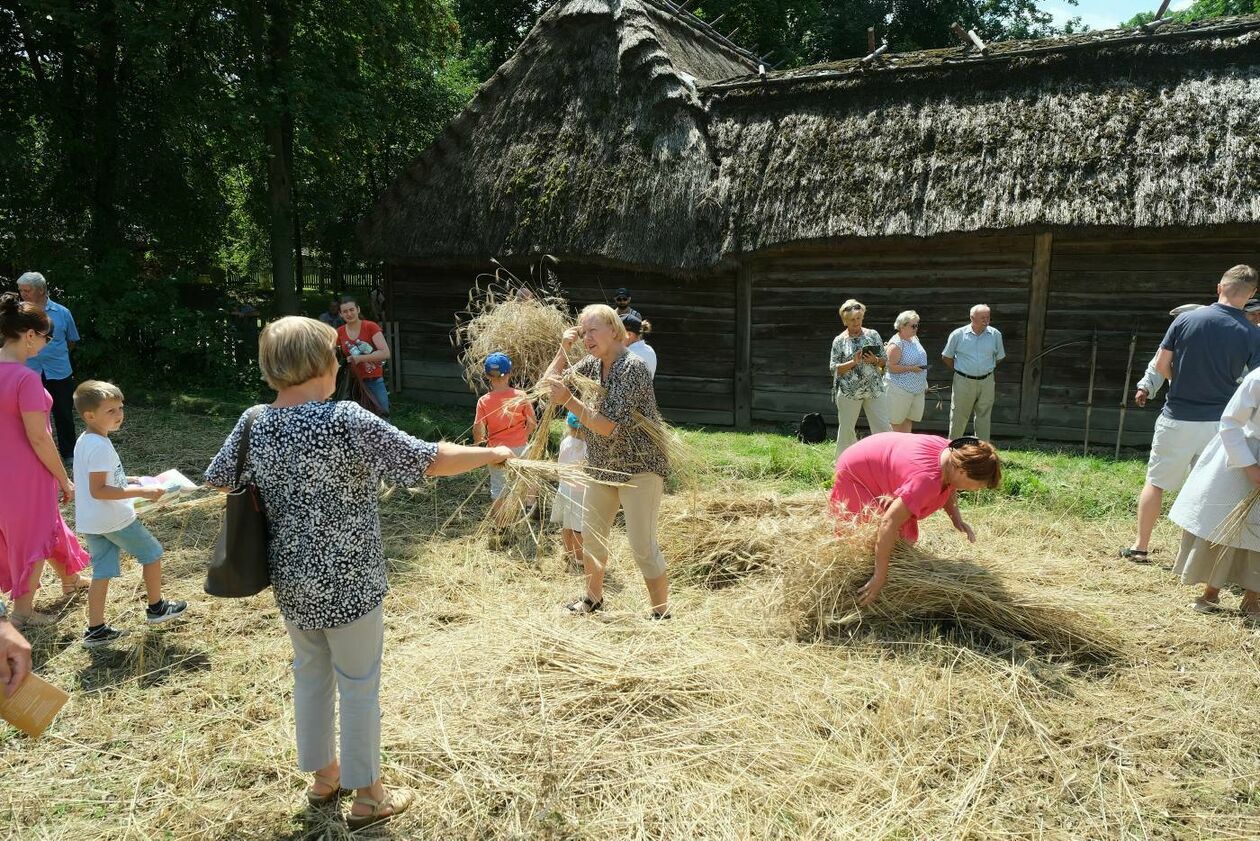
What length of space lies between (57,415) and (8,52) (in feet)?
26.3

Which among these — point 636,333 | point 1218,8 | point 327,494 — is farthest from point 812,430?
point 1218,8

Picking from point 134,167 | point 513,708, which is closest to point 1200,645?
point 513,708

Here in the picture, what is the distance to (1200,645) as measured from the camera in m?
3.96

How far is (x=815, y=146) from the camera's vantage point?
31.2ft

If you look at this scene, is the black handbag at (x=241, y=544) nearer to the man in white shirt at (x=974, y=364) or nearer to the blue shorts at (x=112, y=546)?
the blue shorts at (x=112, y=546)

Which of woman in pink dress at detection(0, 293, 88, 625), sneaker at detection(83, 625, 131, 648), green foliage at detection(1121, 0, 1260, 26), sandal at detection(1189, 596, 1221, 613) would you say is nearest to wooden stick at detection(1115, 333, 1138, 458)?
sandal at detection(1189, 596, 1221, 613)

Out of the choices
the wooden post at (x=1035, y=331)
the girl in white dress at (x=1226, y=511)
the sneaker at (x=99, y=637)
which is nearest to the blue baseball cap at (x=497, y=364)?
the sneaker at (x=99, y=637)

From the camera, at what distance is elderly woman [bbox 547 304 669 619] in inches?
148

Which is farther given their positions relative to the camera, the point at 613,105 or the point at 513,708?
the point at 613,105

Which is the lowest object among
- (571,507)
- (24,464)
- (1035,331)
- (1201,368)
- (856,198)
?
(571,507)

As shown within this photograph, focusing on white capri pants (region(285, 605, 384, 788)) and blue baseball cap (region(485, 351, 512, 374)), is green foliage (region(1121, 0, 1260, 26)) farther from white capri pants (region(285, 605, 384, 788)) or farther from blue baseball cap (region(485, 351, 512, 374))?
white capri pants (region(285, 605, 384, 788))

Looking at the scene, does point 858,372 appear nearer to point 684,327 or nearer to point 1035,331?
point 1035,331

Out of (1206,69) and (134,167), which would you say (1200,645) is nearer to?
(1206,69)

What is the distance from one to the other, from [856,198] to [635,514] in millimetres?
6400
